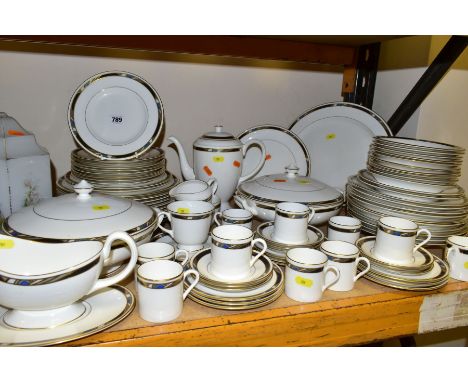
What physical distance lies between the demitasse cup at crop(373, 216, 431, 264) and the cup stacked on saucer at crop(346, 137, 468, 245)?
80 millimetres

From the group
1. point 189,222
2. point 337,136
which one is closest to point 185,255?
point 189,222

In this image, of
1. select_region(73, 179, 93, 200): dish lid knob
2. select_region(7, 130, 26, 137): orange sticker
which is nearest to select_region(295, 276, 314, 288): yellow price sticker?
select_region(73, 179, 93, 200): dish lid knob

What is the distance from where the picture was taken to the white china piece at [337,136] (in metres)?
1.24

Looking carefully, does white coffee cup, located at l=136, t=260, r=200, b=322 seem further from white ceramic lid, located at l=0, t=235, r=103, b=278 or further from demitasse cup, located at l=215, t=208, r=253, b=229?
demitasse cup, located at l=215, t=208, r=253, b=229

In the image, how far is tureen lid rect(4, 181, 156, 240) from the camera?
690 millimetres

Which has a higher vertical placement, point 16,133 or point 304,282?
point 16,133

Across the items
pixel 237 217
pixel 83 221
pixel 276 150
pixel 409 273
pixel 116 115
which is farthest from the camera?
pixel 276 150

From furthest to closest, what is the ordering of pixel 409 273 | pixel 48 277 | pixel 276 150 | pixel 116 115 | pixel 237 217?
1. pixel 276 150
2. pixel 116 115
3. pixel 237 217
4. pixel 409 273
5. pixel 48 277

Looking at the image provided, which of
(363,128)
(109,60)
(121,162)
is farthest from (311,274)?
(109,60)

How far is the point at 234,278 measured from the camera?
749 mm

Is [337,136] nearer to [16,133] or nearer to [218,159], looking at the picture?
[218,159]

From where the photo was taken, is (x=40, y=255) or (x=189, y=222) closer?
(x=40, y=255)

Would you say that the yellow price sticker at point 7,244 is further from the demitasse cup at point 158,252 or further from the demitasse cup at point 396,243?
the demitasse cup at point 396,243

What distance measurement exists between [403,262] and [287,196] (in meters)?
0.28
